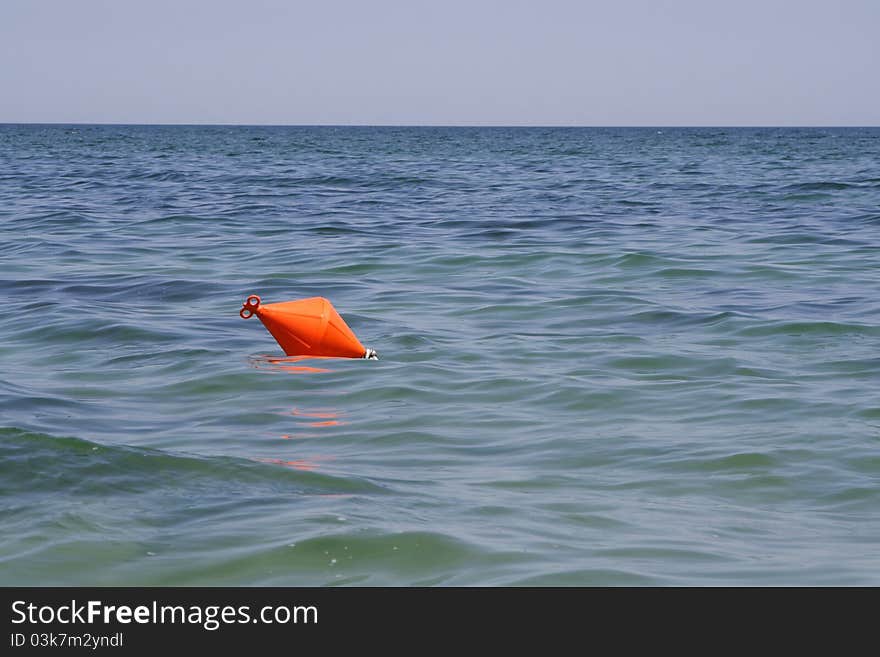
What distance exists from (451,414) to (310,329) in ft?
5.14

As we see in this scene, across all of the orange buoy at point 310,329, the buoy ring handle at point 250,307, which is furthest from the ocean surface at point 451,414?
the buoy ring handle at point 250,307

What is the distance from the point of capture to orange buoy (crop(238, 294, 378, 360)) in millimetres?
7816

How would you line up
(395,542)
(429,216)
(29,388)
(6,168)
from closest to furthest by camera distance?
(395,542) < (29,388) < (429,216) < (6,168)

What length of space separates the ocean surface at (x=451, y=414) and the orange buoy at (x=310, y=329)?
113 millimetres

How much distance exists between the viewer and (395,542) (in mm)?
4504

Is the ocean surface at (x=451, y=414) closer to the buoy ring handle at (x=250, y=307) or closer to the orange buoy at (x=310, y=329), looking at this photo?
the orange buoy at (x=310, y=329)

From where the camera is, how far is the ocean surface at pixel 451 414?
4.45 m

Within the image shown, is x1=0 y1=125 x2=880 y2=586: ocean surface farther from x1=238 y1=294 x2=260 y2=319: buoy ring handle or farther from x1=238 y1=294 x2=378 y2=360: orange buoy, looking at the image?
x1=238 y1=294 x2=260 y2=319: buoy ring handle

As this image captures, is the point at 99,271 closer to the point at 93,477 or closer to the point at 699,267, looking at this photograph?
the point at 699,267

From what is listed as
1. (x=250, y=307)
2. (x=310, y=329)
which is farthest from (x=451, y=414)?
(x=250, y=307)

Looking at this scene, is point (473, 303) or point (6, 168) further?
point (6, 168)

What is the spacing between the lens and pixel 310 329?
7875mm

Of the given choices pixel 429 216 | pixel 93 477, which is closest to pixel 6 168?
pixel 429 216
